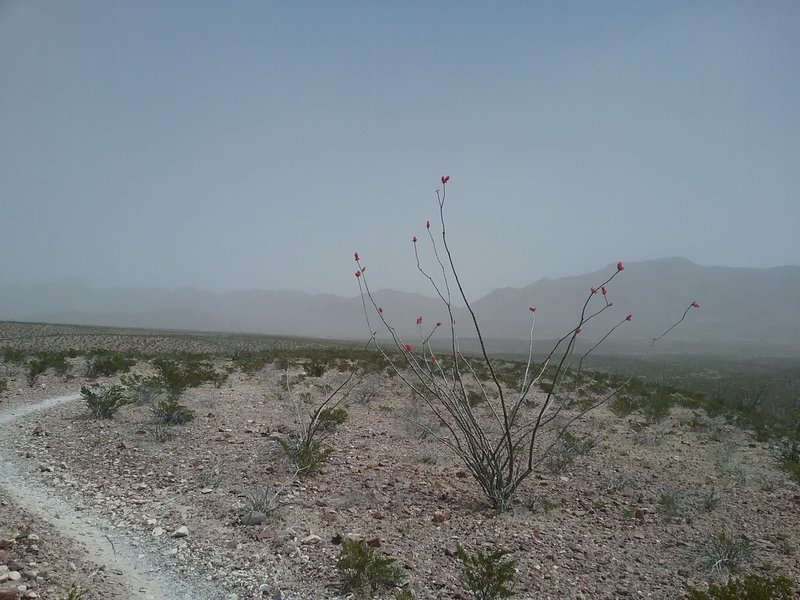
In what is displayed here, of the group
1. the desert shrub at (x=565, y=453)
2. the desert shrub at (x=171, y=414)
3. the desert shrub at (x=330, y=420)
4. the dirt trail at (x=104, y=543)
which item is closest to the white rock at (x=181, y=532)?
the dirt trail at (x=104, y=543)

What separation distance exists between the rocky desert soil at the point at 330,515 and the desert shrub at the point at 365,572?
113mm

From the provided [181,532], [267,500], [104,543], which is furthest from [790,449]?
[104,543]

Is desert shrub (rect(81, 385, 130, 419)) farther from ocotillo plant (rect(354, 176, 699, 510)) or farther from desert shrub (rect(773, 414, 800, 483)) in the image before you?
desert shrub (rect(773, 414, 800, 483))

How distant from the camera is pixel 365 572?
4074 mm

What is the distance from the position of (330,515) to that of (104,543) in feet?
7.54

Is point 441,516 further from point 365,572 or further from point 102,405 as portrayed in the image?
point 102,405

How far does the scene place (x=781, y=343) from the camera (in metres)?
148

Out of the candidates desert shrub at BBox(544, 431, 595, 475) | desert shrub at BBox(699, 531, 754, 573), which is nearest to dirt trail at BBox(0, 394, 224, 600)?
desert shrub at BBox(699, 531, 754, 573)

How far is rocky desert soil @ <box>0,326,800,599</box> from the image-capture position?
4.14 metres

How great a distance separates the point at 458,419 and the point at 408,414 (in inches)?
242

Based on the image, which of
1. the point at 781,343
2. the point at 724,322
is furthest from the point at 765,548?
the point at 724,322

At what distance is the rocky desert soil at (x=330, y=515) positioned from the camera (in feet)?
13.6

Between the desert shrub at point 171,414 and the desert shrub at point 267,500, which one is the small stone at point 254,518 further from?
the desert shrub at point 171,414

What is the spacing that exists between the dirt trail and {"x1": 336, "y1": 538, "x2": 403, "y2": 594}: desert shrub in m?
1.11
